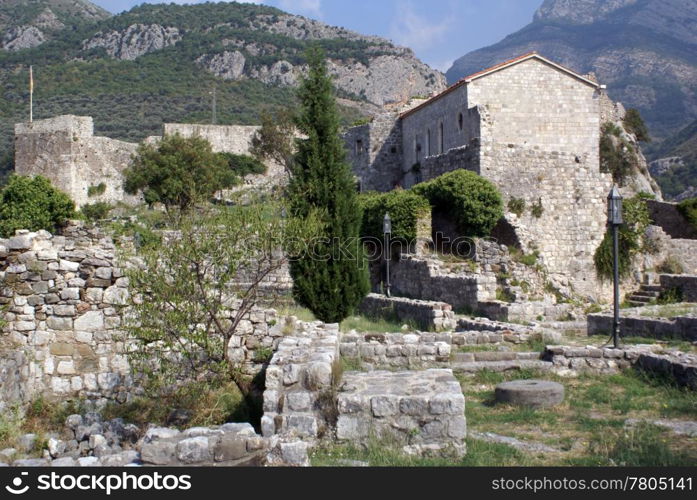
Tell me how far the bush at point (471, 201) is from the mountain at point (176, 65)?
4863 centimetres

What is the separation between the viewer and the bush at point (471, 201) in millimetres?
22453

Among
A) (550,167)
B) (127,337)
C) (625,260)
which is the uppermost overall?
(550,167)

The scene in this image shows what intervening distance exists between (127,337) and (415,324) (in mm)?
9209

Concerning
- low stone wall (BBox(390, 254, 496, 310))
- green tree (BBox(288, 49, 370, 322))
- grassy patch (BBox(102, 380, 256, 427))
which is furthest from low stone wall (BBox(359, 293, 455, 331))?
grassy patch (BBox(102, 380, 256, 427))

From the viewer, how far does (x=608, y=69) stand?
153m

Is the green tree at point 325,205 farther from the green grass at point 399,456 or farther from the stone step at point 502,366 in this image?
the green grass at point 399,456

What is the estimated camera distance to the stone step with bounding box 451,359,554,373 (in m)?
10.6

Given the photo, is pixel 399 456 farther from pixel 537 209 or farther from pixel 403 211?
pixel 537 209

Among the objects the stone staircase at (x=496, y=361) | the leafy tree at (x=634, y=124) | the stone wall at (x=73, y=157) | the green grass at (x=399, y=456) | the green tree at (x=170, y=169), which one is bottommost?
the green grass at (x=399, y=456)

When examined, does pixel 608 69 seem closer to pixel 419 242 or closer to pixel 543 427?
pixel 419 242

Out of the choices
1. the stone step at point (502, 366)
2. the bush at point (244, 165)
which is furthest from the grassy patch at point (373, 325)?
the bush at point (244, 165)

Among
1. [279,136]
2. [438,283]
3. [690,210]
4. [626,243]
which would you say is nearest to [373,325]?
[438,283]

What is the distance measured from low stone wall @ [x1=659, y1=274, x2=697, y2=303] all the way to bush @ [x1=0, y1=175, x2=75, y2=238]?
25116 mm
